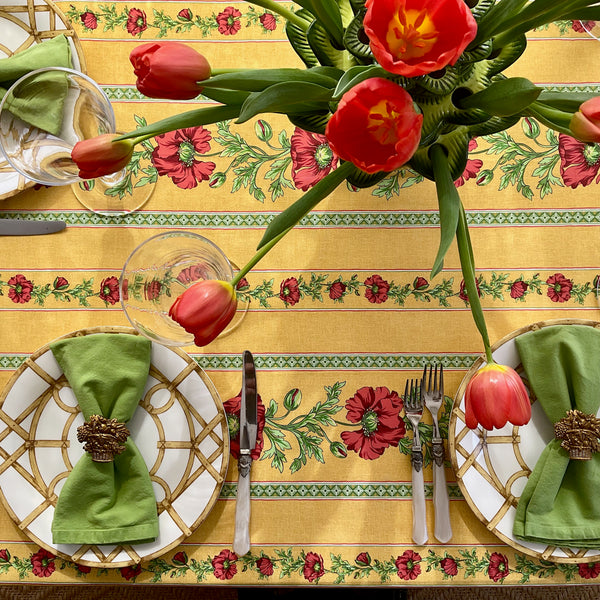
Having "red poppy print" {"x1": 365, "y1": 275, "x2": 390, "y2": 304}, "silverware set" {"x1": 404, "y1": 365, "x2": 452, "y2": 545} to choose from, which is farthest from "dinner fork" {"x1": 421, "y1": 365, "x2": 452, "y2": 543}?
"red poppy print" {"x1": 365, "y1": 275, "x2": 390, "y2": 304}

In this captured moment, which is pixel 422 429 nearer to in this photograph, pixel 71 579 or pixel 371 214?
pixel 371 214

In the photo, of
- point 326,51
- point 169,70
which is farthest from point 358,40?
point 169,70

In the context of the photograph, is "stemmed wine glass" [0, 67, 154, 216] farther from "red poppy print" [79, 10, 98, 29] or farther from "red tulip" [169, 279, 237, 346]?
"red tulip" [169, 279, 237, 346]

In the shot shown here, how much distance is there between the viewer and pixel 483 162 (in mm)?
845

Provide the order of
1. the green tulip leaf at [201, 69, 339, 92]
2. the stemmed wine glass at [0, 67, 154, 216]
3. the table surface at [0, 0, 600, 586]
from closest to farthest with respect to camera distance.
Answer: the green tulip leaf at [201, 69, 339, 92], the stemmed wine glass at [0, 67, 154, 216], the table surface at [0, 0, 600, 586]

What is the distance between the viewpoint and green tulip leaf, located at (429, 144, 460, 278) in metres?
0.48

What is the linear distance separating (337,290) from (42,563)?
1.81ft

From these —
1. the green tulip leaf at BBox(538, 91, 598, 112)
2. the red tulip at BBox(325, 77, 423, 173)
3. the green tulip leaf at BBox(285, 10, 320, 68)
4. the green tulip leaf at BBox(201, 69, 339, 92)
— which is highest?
the green tulip leaf at BBox(285, 10, 320, 68)

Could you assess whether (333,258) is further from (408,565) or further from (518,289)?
(408,565)

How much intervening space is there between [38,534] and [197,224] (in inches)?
18.5

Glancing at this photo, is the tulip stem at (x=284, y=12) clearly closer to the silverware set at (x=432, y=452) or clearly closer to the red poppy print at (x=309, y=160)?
the red poppy print at (x=309, y=160)

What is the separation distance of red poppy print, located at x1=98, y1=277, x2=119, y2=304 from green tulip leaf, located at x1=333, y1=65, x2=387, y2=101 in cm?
51

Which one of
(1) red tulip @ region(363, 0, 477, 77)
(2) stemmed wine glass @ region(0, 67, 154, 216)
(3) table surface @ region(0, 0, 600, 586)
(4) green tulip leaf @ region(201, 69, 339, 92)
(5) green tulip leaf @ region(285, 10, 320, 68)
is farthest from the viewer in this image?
(3) table surface @ region(0, 0, 600, 586)

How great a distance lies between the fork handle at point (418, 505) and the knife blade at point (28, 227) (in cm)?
59
